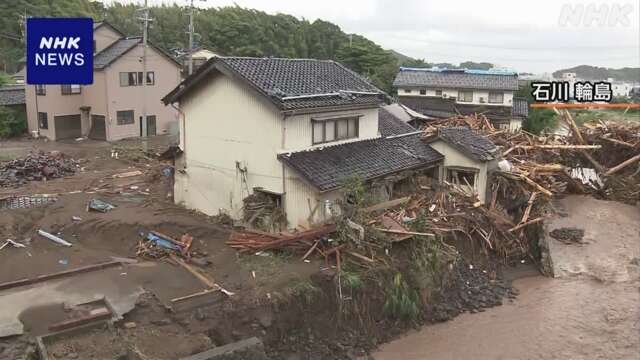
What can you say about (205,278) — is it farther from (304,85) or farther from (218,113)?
(304,85)

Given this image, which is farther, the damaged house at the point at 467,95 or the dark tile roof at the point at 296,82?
the damaged house at the point at 467,95

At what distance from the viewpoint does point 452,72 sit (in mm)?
44219

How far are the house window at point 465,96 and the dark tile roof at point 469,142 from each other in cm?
2253

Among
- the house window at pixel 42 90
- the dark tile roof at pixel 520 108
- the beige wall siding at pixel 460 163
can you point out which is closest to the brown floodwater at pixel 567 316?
the beige wall siding at pixel 460 163

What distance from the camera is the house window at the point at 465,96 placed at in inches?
1690

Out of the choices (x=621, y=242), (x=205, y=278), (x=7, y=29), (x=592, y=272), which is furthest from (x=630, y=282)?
(x=7, y=29)

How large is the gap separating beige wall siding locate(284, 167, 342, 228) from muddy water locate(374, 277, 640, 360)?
13.6ft

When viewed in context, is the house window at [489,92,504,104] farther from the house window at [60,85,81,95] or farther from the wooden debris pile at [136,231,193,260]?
the wooden debris pile at [136,231,193,260]

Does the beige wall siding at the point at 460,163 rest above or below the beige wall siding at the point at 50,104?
below

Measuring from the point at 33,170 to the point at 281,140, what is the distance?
14.1 metres

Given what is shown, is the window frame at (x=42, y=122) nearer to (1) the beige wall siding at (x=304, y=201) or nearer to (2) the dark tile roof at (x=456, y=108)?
(1) the beige wall siding at (x=304, y=201)

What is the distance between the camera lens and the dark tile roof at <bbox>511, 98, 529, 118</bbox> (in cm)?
4037

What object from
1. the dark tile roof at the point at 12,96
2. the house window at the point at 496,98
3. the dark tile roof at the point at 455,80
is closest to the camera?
the dark tile roof at the point at 12,96

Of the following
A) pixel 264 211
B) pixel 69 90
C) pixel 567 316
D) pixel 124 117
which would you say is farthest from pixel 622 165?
pixel 69 90
